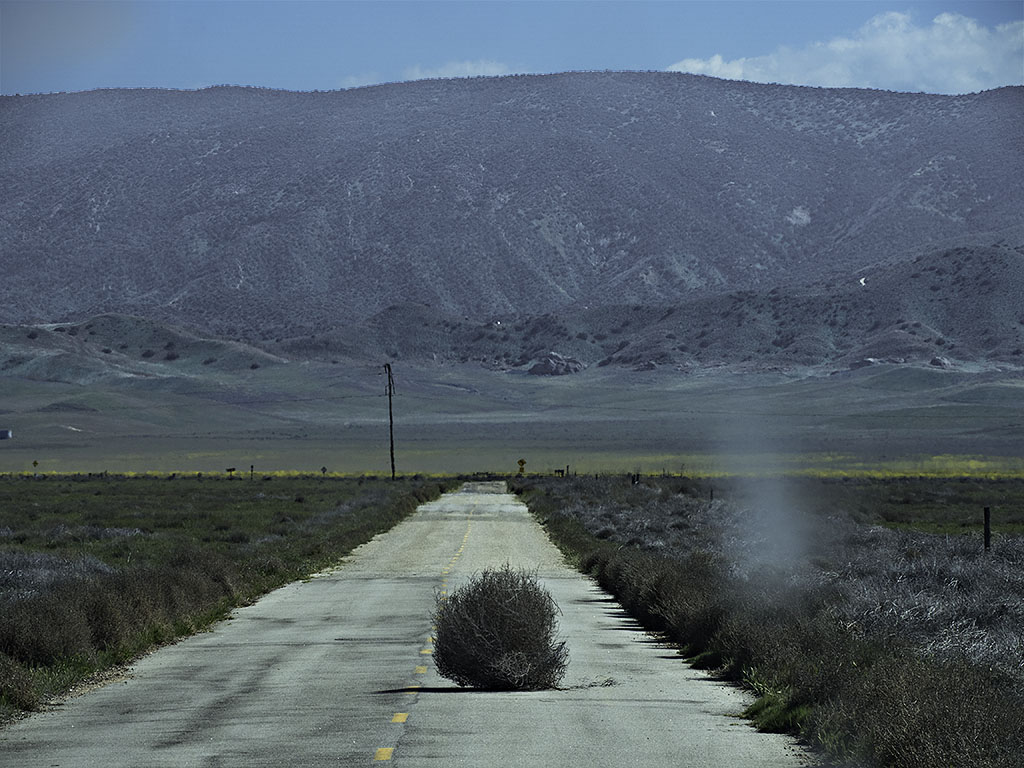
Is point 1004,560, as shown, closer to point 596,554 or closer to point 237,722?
point 596,554

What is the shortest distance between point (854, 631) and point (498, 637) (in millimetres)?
4465

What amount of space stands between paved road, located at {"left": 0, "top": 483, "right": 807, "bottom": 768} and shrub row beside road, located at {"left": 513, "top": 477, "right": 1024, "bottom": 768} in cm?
55

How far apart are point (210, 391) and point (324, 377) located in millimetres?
15067

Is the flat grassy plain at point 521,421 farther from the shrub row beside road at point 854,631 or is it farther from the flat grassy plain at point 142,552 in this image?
the shrub row beside road at point 854,631

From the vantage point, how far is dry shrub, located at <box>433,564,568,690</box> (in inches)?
617

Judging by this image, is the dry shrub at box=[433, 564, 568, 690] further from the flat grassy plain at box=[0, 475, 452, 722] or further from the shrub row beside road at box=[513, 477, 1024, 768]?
the flat grassy plain at box=[0, 475, 452, 722]

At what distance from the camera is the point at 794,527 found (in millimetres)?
40250

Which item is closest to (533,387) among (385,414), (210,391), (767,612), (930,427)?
(385,414)

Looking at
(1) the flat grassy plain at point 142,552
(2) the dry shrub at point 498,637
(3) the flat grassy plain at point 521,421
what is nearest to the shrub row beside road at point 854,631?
(2) the dry shrub at point 498,637

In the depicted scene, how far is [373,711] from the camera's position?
14.5 m

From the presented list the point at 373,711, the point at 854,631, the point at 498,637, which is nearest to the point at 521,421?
the point at 854,631

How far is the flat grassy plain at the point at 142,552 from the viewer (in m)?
18.2

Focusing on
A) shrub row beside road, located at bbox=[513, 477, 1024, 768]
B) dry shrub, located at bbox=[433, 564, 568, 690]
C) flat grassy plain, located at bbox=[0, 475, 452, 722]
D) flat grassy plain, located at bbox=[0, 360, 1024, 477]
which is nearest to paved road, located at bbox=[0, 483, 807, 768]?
dry shrub, located at bbox=[433, 564, 568, 690]

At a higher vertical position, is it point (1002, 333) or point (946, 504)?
point (1002, 333)
